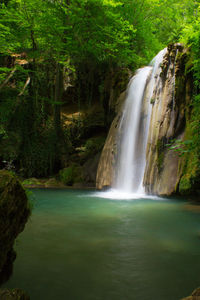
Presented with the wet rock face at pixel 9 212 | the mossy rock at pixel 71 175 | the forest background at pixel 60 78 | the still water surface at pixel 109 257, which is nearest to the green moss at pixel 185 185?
the still water surface at pixel 109 257

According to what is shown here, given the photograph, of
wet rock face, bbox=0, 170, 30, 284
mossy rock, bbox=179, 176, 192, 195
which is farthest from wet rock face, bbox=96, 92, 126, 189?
wet rock face, bbox=0, 170, 30, 284

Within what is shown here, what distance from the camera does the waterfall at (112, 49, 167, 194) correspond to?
10.6 meters

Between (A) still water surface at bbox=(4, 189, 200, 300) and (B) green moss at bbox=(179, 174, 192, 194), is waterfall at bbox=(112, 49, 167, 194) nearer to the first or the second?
(B) green moss at bbox=(179, 174, 192, 194)

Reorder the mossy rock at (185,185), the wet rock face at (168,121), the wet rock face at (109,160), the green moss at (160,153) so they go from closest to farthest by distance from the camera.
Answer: the mossy rock at (185,185) → the wet rock face at (168,121) → the green moss at (160,153) → the wet rock face at (109,160)

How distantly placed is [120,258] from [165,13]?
21.0 m

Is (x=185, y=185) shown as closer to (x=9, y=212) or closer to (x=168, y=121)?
(x=168, y=121)

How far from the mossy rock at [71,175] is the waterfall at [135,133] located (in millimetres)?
2581

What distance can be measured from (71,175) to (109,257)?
9.73m

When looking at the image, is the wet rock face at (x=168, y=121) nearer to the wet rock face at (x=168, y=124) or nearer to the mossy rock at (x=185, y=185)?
the wet rock face at (x=168, y=124)

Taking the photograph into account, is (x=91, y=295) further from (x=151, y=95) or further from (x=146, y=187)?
(x=151, y=95)

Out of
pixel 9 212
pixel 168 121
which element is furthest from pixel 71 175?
pixel 9 212

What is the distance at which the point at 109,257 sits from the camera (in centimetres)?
353

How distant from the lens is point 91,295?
2549 mm

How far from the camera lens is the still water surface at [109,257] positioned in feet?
8.75
